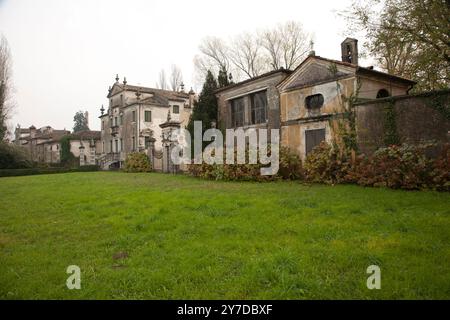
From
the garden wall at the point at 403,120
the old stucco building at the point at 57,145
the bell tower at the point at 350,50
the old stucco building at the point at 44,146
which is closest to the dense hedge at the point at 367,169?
the garden wall at the point at 403,120

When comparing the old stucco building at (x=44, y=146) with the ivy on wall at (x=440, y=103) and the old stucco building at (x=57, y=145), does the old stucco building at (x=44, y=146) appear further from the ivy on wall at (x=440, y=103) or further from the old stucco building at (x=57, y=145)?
the ivy on wall at (x=440, y=103)

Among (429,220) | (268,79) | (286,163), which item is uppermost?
(268,79)

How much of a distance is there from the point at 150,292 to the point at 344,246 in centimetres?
308

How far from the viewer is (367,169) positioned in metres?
11.9

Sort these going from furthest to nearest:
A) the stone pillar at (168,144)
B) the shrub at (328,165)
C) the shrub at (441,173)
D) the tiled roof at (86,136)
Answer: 1. the tiled roof at (86,136)
2. the stone pillar at (168,144)
3. the shrub at (328,165)
4. the shrub at (441,173)

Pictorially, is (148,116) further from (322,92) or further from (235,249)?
(235,249)

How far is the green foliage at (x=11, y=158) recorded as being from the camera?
31766 mm

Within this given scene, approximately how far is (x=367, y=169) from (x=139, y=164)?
2075cm

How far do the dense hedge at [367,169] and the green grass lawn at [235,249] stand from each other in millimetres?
1614

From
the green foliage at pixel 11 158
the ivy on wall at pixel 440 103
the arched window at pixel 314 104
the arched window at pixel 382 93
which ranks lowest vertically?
the green foliage at pixel 11 158

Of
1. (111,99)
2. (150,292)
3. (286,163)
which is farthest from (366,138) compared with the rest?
(111,99)
